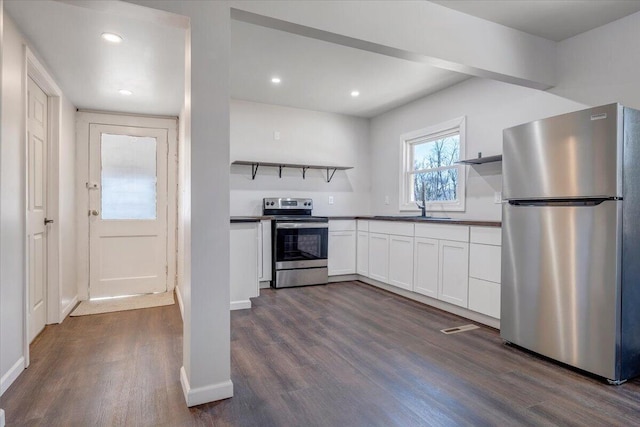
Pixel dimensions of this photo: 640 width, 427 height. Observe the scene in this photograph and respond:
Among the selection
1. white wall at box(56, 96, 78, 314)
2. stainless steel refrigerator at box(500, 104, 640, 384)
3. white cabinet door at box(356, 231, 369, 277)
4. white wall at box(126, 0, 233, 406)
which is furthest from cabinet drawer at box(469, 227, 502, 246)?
white wall at box(56, 96, 78, 314)

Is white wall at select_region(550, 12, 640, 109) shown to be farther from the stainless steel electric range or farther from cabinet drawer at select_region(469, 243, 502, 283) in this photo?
the stainless steel electric range

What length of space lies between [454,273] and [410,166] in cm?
185

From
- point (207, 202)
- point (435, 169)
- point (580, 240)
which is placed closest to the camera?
point (207, 202)

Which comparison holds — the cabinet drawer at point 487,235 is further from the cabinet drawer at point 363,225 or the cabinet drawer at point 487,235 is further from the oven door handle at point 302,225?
the oven door handle at point 302,225

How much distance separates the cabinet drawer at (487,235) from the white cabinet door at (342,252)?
190cm

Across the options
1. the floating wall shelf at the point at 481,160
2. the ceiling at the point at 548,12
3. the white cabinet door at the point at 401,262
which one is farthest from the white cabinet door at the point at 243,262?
the ceiling at the point at 548,12

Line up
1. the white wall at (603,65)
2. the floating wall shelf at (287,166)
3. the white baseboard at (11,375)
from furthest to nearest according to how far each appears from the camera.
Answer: the floating wall shelf at (287,166), the white wall at (603,65), the white baseboard at (11,375)

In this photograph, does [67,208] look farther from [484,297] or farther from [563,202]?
[563,202]

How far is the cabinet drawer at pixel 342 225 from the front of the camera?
4.68 m

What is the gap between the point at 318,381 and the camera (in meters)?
2.04

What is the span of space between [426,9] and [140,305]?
3772mm

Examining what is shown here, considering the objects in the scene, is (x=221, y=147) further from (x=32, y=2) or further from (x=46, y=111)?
(x=46, y=111)

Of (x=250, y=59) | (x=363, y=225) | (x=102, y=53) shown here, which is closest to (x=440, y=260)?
(x=363, y=225)

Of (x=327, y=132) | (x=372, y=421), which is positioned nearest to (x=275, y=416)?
→ (x=372, y=421)
